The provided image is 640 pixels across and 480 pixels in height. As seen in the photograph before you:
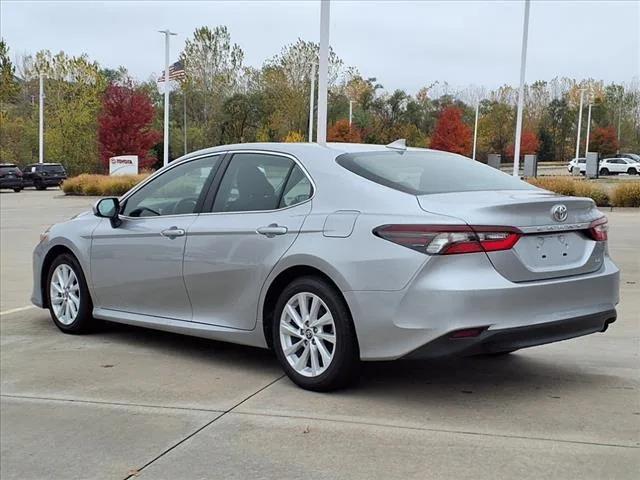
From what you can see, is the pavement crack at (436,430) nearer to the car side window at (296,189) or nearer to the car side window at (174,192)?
the car side window at (296,189)

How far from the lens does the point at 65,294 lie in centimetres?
685

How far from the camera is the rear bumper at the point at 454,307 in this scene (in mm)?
4238

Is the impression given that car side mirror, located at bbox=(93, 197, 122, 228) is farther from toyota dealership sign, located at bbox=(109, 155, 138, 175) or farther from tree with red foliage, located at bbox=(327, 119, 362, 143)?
tree with red foliage, located at bbox=(327, 119, 362, 143)

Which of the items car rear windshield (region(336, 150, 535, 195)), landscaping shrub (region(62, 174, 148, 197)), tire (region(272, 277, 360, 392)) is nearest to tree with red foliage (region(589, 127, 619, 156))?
landscaping shrub (region(62, 174, 148, 197))

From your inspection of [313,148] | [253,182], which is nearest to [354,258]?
[313,148]

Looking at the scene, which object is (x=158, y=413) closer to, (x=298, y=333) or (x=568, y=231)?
(x=298, y=333)

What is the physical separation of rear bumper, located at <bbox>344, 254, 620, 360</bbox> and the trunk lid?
0.08 m

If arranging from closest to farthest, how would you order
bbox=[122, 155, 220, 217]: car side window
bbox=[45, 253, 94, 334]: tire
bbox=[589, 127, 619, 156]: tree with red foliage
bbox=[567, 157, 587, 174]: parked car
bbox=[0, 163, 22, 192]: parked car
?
bbox=[122, 155, 220, 217]: car side window < bbox=[45, 253, 94, 334]: tire < bbox=[567, 157, 587, 174]: parked car < bbox=[589, 127, 619, 156]: tree with red foliage < bbox=[0, 163, 22, 192]: parked car

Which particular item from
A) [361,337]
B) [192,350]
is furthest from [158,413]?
[192,350]

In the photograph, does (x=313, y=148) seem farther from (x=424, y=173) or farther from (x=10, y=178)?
(x=10, y=178)

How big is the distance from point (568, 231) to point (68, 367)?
3.58m

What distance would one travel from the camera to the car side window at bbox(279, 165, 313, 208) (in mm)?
5102

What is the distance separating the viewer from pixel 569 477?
345cm

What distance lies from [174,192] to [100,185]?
101ft
